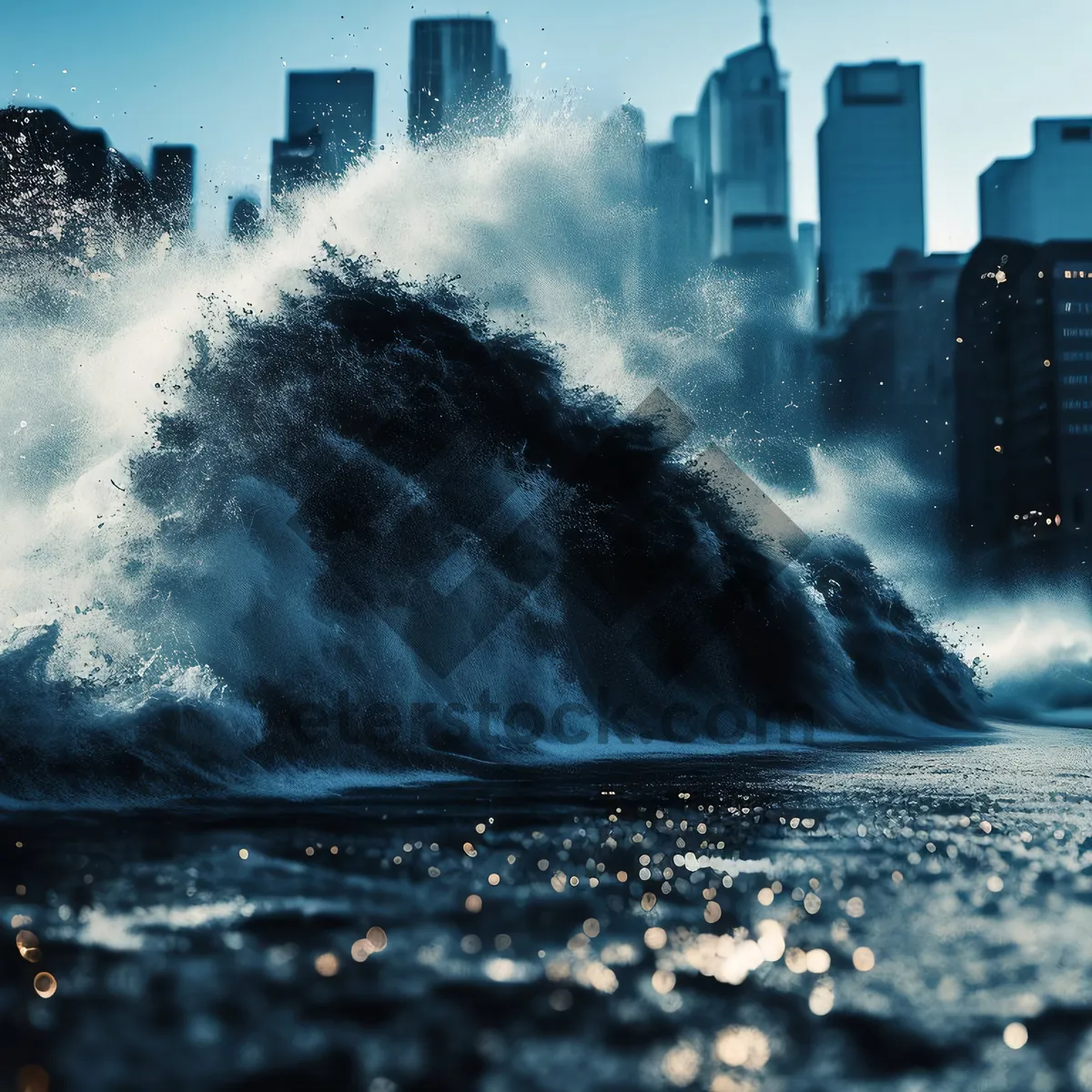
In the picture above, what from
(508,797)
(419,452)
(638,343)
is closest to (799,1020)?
(508,797)

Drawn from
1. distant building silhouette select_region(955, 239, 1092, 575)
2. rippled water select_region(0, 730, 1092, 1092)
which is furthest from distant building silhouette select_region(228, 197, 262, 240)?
distant building silhouette select_region(955, 239, 1092, 575)

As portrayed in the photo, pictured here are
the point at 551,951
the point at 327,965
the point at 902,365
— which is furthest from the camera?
the point at 902,365

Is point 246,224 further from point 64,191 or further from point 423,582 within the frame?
point 64,191

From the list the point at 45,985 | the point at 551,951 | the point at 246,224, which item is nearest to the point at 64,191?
the point at 246,224

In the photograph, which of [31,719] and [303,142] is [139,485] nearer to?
[31,719]

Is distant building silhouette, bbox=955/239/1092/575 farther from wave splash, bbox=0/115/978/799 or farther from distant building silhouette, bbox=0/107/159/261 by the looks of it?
wave splash, bbox=0/115/978/799

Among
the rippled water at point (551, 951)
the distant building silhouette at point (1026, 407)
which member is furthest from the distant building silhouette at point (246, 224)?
the distant building silhouette at point (1026, 407)
